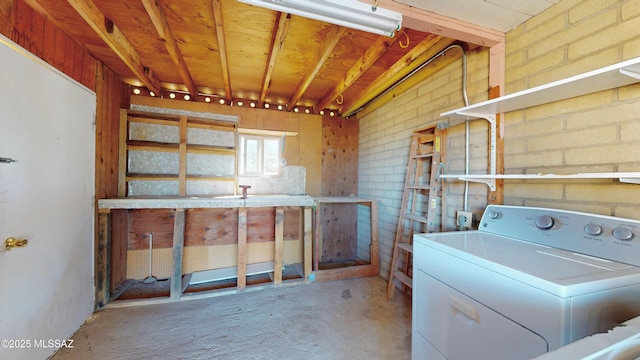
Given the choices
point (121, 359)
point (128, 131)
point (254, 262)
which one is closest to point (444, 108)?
point (254, 262)

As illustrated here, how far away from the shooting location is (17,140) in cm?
148

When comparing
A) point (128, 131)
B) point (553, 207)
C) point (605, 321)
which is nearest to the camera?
point (605, 321)

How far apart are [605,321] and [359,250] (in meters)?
3.15

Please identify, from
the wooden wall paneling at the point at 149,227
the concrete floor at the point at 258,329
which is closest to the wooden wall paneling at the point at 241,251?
the concrete floor at the point at 258,329

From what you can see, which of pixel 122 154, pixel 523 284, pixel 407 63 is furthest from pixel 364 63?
pixel 122 154

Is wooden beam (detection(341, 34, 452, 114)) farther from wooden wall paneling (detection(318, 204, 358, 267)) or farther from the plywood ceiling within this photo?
wooden wall paneling (detection(318, 204, 358, 267))

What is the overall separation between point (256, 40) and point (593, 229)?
2.69m

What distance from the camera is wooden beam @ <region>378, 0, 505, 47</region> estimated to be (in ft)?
4.78

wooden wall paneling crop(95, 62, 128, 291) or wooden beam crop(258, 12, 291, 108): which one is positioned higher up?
wooden beam crop(258, 12, 291, 108)

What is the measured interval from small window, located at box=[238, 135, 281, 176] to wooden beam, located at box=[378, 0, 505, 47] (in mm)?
2542

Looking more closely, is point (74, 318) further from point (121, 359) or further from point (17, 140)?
point (17, 140)

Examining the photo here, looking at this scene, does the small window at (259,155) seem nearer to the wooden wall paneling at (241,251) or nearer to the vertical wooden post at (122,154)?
the wooden wall paneling at (241,251)

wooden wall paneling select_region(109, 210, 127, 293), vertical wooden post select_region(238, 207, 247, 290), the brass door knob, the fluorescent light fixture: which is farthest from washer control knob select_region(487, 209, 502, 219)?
wooden wall paneling select_region(109, 210, 127, 293)

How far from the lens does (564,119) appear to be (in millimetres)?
1384
